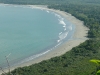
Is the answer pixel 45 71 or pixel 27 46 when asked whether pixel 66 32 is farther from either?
pixel 45 71

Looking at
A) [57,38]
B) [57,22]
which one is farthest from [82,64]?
[57,22]

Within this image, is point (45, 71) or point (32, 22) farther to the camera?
point (32, 22)

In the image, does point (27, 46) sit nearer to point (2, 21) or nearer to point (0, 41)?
point (0, 41)

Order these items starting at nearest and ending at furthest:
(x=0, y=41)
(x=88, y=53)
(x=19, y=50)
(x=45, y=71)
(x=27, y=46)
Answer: (x=45, y=71) → (x=88, y=53) → (x=19, y=50) → (x=27, y=46) → (x=0, y=41)

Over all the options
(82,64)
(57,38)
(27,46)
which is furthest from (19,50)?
(82,64)

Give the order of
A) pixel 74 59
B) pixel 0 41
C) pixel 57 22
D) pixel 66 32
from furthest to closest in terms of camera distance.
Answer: pixel 57 22, pixel 66 32, pixel 0 41, pixel 74 59

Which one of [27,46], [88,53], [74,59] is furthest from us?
[27,46]
